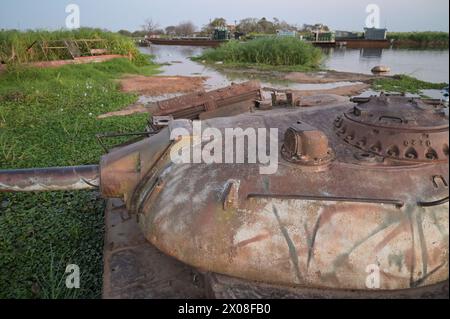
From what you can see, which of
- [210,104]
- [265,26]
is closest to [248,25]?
[265,26]

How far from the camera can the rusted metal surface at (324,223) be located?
2.32 meters

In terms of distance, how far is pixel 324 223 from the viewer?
2.36m

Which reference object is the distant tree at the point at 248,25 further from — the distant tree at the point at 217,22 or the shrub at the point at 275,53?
the shrub at the point at 275,53

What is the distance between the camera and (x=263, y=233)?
7.90ft

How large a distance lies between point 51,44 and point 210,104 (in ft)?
52.7

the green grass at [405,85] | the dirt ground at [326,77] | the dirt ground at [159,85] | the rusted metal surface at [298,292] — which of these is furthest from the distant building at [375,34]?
the rusted metal surface at [298,292]

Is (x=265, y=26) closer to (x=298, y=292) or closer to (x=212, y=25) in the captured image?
(x=212, y=25)

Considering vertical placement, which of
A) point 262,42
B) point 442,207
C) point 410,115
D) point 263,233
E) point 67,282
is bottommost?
point 67,282

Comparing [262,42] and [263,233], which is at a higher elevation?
[262,42]

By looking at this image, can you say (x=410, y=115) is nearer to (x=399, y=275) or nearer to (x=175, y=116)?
(x=399, y=275)

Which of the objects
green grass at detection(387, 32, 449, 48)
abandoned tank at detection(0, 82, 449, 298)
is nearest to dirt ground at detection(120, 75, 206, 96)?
abandoned tank at detection(0, 82, 449, 298)
